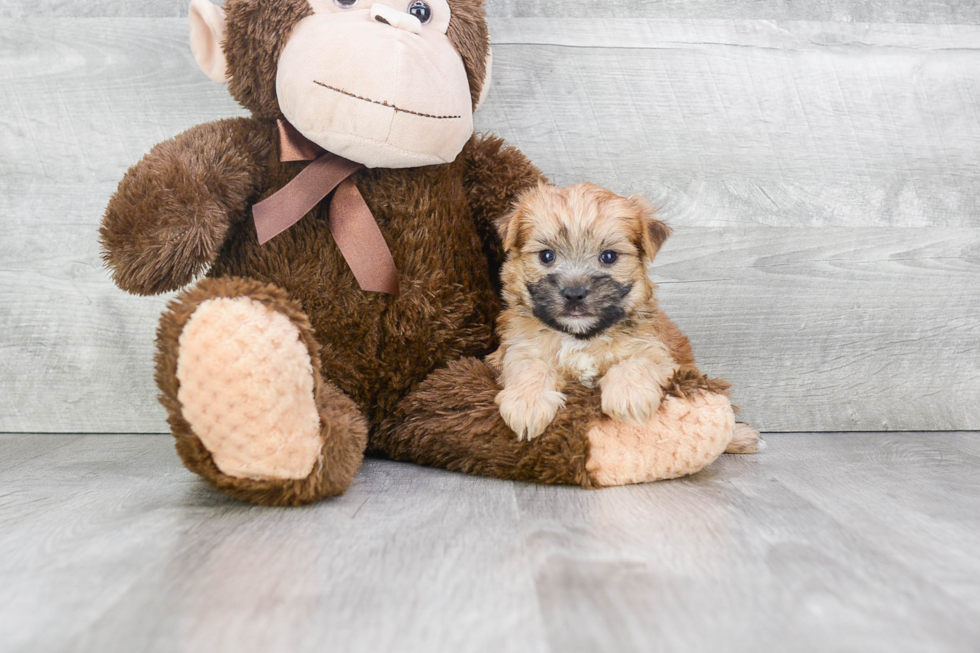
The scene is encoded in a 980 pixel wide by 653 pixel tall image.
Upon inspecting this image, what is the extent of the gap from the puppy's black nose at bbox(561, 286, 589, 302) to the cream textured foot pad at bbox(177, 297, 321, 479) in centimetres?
48

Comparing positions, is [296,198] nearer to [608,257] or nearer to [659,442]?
[608,257]

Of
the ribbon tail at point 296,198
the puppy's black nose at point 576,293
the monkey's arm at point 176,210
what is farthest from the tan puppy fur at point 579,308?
the monkey's arm at point 176,210

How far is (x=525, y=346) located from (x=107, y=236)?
800mm

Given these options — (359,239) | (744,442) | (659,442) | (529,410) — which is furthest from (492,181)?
(744,442)

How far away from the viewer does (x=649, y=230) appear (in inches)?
59.4

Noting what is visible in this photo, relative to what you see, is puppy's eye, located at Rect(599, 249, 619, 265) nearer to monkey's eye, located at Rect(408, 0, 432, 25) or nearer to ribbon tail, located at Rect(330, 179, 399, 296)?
ribbon tail, located at Rect(330, 179, 399, 296)

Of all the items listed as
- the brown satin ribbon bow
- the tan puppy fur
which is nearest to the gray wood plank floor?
the tan puppy fur

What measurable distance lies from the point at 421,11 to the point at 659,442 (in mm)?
951

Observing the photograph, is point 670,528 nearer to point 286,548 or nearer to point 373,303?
point 286,548

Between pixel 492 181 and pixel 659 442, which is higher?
pixel 492 181

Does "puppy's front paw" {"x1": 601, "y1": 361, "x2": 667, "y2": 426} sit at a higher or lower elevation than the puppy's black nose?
lower

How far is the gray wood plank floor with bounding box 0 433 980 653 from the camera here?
0.84 m

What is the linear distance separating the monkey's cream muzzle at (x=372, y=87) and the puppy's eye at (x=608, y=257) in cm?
36

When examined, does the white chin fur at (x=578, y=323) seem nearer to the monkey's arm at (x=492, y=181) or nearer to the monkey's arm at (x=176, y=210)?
the monkey's arm at (x=492, y=181)
